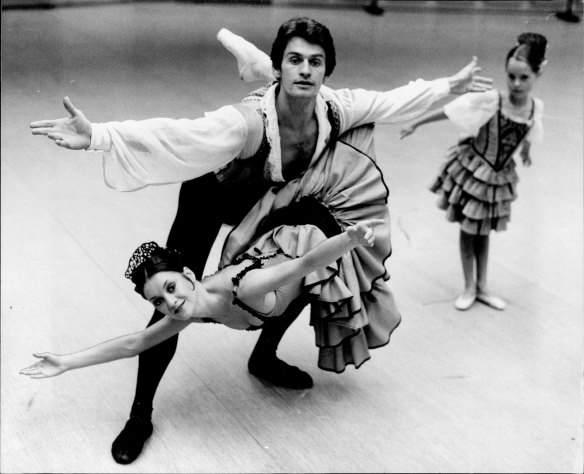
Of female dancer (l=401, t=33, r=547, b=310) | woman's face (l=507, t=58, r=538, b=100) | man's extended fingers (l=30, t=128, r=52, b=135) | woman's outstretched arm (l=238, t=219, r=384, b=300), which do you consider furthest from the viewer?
female dancer (l=401, t=33, r=547, b=310)

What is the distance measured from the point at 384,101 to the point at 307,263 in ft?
1.42

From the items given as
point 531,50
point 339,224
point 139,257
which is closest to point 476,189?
point 531,50

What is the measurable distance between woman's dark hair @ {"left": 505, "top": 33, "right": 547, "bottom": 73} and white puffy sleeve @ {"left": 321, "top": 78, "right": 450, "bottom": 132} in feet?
2.07

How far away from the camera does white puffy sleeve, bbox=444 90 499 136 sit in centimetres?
271

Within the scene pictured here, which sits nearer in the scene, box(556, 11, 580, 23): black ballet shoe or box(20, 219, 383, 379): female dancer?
box(20, 219, 383, 379): female dancer

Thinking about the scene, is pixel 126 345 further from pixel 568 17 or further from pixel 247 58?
pixel 568 17

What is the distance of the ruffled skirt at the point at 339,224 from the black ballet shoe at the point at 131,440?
0.57 metres

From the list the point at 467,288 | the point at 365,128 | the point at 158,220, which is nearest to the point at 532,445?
the point at 467,288

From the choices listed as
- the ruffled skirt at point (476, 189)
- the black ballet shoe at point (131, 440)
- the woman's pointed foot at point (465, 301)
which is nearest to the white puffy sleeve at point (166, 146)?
the black ballet shoe at point (131, 440)

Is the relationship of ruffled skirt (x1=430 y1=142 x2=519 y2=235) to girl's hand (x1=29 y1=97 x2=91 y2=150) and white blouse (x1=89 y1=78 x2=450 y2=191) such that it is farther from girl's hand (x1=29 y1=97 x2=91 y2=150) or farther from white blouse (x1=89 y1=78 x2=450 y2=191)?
girl's hand (x1=29 y1=97 x2=91 y2=150)

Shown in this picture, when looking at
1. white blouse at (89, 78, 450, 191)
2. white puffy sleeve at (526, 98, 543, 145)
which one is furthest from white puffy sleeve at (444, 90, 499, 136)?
white blouse at (89, 78, 450, 191)

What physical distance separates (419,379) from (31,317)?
1.16m

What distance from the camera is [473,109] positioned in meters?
2.73

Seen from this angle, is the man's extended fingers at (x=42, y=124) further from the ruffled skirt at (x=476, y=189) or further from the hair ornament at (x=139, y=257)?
the ruffled skirt at (x=476, y=189)
